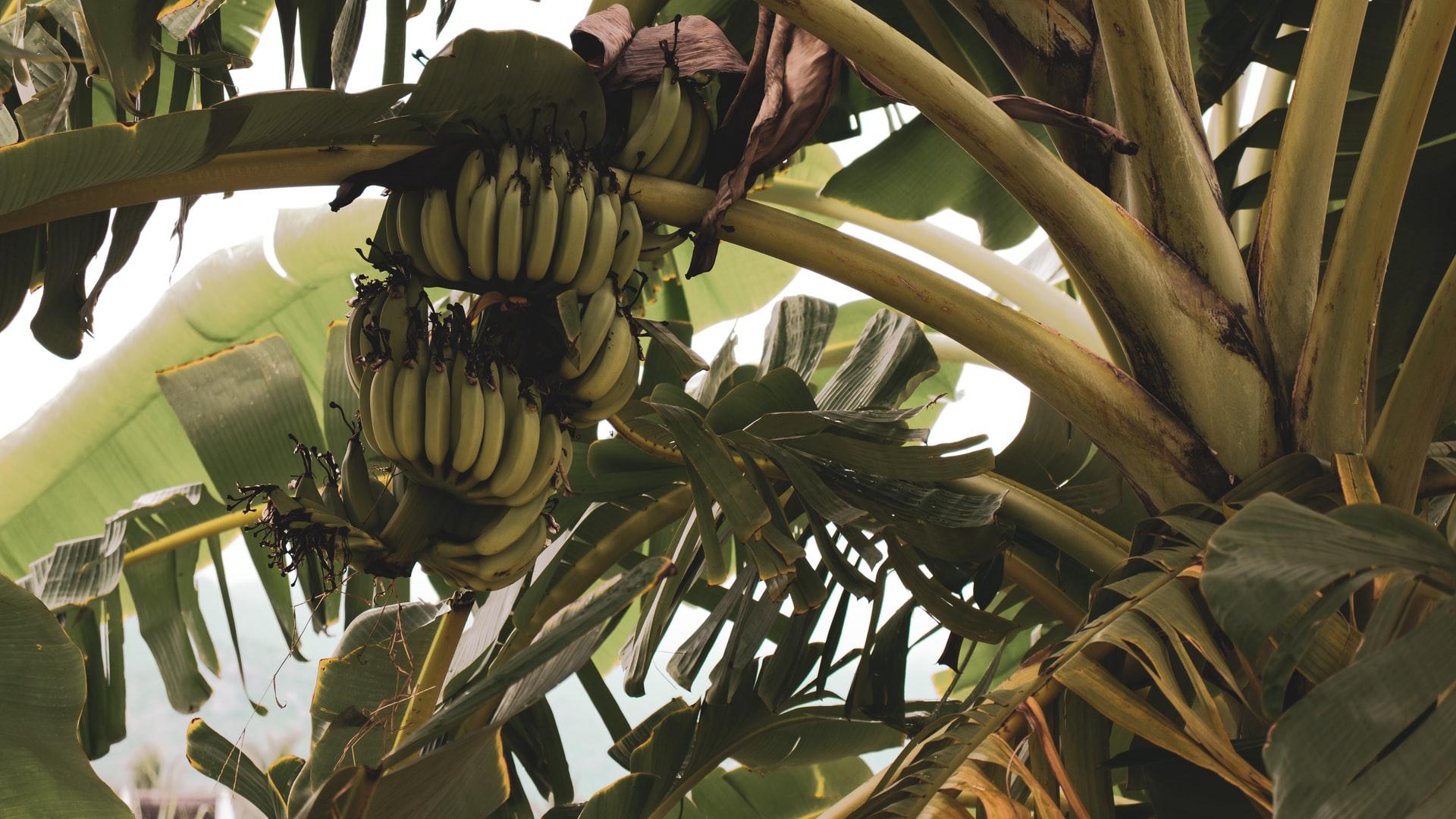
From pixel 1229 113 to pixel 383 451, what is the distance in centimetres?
96

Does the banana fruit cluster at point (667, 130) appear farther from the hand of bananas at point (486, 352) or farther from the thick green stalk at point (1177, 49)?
the thick green stalk at point (1177, 49)

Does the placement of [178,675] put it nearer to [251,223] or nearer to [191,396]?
[191,396]

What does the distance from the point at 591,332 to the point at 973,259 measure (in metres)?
0.66

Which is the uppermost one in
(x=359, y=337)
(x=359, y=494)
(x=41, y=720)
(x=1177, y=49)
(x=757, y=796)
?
(x=1177, y=49)

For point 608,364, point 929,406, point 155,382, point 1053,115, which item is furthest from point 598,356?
point 155,382

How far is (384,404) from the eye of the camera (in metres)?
0.65

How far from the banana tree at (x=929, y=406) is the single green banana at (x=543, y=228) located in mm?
11

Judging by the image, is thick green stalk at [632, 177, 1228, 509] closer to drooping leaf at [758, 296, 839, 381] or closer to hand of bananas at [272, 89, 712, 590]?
hand of bananas at [272, 89, 712, 590]

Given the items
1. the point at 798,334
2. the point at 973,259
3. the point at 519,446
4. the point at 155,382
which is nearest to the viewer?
the point at 519,446

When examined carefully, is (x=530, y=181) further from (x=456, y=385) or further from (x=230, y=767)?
(x=230, y=767)

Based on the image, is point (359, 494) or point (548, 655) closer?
point (548, 655)

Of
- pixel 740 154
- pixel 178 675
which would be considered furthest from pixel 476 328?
pixel 178 675

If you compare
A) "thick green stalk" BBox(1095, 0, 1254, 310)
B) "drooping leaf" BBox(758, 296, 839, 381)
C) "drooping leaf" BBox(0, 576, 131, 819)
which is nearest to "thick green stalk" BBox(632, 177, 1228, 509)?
"thick green stalk" BBox(1095, 0, 1254, 310)

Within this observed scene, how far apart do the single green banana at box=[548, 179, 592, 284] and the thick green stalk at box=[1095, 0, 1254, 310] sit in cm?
35
